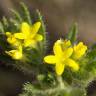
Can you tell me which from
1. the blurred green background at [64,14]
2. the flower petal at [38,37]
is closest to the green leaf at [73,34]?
the flower petal at [38,37]

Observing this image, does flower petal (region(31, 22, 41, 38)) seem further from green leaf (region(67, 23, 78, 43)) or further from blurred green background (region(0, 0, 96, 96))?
blurred green background (region(0, 0, 96, 96))

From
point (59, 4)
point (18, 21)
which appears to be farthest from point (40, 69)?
point (59, 4)

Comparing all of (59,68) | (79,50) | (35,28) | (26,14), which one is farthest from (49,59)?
(26,14)

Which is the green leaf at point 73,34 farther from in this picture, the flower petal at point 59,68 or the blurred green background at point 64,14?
the blurred green background at point 64,14

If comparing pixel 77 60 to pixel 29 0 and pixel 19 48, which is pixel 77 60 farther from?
pixel 29 0

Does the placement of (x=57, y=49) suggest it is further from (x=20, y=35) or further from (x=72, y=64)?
(x=20, y=35)

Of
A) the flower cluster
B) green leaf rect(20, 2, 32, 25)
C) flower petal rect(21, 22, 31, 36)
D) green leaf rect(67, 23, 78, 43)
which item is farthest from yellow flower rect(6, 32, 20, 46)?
green leaf rect(67, 23, 78, 43)
